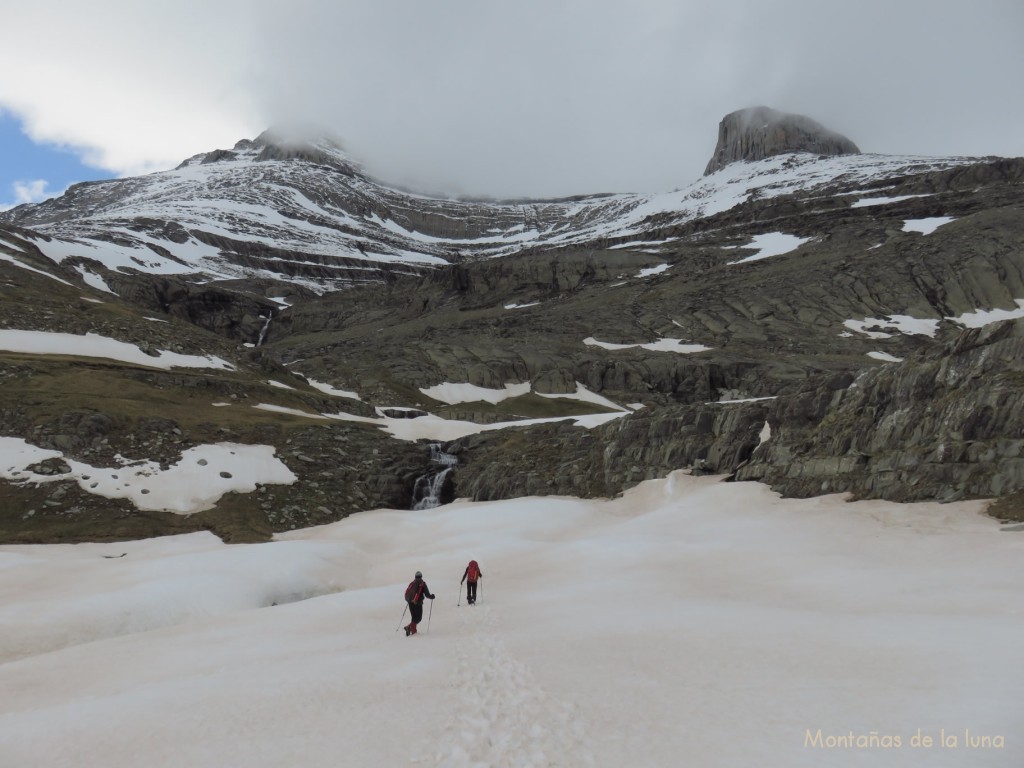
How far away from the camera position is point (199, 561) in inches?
1129

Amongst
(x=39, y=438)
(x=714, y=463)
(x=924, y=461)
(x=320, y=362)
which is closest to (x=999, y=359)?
(x=924, y=461)

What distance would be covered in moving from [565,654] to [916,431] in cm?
2518

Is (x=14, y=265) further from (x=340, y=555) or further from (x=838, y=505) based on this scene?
(x=838, y=505)

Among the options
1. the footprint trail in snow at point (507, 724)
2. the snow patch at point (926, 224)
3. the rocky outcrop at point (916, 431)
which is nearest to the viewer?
the footprint trail in snow at point (507, 724)

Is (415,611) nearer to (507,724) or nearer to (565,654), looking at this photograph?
(565,654)

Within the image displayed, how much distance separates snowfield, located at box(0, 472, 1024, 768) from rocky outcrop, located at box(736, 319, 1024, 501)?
1801 millimetres

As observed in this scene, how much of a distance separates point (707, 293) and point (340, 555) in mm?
114297

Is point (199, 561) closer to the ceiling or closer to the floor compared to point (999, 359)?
closer to the floor

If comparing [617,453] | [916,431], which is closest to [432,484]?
[617,453]

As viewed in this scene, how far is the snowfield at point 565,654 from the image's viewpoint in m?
9.17

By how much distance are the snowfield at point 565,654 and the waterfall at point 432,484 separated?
21.1m

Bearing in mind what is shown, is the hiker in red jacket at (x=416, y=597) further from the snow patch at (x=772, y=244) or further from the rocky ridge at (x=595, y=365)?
the snow patch at (x=772, y=244)

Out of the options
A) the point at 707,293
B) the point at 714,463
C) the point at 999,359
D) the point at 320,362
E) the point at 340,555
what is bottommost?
the point at 340,555

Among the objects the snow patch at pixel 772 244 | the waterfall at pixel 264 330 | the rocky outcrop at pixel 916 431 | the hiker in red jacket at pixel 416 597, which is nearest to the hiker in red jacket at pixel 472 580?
the hiker in red jacket at pixel 416 597
